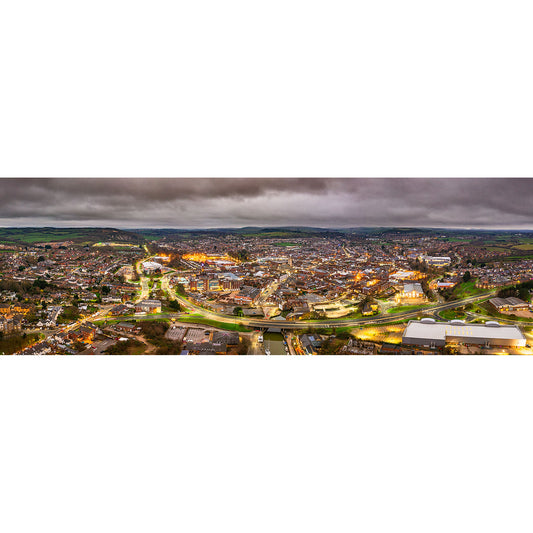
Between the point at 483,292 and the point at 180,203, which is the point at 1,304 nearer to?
the point at 180,203

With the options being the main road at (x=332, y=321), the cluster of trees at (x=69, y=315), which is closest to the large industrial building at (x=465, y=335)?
the main road at (x=332, y=321)

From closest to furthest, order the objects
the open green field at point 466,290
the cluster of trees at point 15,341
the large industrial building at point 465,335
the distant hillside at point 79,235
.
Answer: the large industrial building at point 465,335
the cluster of trees at point 15,341
the open green field at point 466,290
the distant hillside at point 79,235

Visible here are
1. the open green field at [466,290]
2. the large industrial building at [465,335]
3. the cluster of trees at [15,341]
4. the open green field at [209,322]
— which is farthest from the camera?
the open green field at [466,290]

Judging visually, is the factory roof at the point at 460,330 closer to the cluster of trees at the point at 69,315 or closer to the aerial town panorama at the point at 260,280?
the aerial town panorama at the point at 260,280

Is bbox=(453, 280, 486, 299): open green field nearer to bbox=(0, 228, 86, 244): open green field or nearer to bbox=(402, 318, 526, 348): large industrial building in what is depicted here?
bbox=(402, 318, 526, 348): large industrial building

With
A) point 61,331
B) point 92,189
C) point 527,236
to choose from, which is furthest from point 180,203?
point 527,236

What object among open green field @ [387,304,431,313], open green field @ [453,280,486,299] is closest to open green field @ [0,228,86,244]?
open green field @ [387,304,431,313]
